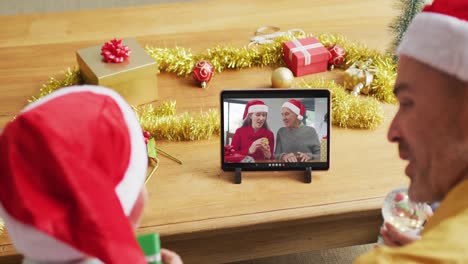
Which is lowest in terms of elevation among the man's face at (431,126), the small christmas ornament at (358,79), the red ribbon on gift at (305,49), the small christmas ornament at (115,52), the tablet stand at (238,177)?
the tablet stand at (238,177)

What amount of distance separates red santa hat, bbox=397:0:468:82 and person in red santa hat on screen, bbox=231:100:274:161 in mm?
429

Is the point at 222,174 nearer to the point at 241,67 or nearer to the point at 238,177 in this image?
the point at 238,177

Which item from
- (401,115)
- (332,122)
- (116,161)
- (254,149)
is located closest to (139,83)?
(254,149)

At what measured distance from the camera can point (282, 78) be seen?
155 centimetres

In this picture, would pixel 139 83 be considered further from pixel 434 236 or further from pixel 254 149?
pixel 434 236

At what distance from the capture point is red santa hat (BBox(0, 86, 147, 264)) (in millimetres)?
810

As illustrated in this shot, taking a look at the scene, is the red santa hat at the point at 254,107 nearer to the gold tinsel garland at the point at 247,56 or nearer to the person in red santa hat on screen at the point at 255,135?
the person in red santa hat on screen at the point at 255,135

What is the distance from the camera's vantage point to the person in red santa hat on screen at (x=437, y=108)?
34.6 inches

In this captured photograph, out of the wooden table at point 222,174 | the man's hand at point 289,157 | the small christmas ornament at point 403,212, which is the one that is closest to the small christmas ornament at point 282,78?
the wooden table at point 222,174

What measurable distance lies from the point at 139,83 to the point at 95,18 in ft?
1.53

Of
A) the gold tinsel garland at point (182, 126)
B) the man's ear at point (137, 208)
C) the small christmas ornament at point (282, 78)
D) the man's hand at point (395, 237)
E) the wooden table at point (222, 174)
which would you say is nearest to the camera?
the man's ear at point (137, 208)

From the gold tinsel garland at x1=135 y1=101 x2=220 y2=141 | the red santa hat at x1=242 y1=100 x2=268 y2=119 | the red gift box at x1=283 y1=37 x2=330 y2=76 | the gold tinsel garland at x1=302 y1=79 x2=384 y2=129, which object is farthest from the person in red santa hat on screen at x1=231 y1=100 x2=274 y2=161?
the red gift box at x1=283 y1=37 x2=330 y2=76

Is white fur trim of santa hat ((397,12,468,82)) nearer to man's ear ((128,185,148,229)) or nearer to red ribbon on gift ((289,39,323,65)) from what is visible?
man's ear ((128,185,148,229))

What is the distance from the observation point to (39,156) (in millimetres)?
814
